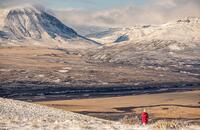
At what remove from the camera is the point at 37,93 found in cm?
15125

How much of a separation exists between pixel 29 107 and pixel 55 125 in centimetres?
1025

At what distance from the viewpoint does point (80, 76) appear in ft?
641

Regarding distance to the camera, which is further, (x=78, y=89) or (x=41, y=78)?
(x=41, y=78)

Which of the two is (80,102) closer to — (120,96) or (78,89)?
(120,96)

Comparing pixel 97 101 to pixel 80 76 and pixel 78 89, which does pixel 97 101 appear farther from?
pixel 80 76

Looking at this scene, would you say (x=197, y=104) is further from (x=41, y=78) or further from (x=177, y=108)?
(x=41, y=78)

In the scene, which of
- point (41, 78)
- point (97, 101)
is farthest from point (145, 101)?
point (41, 78)

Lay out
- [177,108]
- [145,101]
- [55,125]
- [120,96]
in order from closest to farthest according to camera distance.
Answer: [55,125], [177,108], [145,101], [120,96]

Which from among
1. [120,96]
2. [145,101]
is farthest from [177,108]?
[120,96]

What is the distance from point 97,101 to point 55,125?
345 ft

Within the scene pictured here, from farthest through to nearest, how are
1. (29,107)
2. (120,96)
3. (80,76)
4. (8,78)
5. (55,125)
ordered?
(80,76) → (8,78) → (120,96) → (29,107) → (55,125)

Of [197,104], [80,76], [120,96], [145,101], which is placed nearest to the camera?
[197,104]

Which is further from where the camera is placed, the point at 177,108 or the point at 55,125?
the point at 177,108

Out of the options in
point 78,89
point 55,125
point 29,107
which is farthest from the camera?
point 78,89
